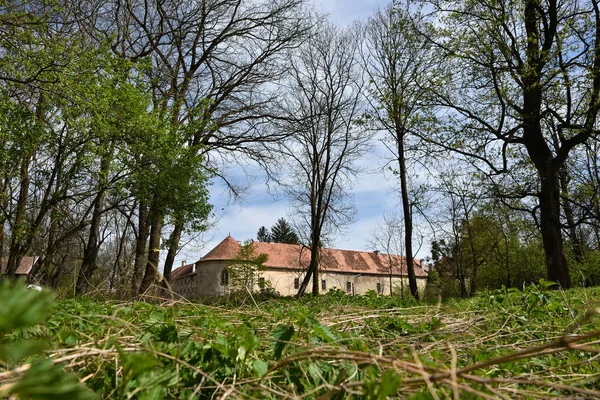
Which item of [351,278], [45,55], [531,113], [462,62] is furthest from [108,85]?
[351,278]

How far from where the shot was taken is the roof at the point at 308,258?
170 feet

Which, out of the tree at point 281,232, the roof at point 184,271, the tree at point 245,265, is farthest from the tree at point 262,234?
the tree at point 245,265

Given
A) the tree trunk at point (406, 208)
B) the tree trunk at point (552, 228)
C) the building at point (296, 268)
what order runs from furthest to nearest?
the building at point (296, 268) < the tree trunk at point (406, 208) < the tree trunk at point (552, 228)

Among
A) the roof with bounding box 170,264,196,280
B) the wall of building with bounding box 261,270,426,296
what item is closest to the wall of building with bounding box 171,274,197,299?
the roof with bounding box 170,264,196,280

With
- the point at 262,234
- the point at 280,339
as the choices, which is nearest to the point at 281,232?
the point at 262,234

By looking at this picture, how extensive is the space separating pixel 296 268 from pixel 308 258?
11.2 ft

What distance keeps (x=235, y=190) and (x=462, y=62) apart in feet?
37.5

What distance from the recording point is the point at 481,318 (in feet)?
8.92

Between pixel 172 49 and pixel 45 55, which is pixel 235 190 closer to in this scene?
pixel 172 49

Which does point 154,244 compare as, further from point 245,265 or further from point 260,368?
point 260,368

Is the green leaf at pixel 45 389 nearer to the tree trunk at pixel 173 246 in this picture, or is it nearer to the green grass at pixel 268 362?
the green grass at pixel 268 362

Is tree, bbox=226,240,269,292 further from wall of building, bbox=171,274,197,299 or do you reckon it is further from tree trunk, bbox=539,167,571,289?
tree trunk, bbox=539,167,571,289

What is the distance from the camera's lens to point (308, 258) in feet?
167

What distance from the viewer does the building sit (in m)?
50.3
